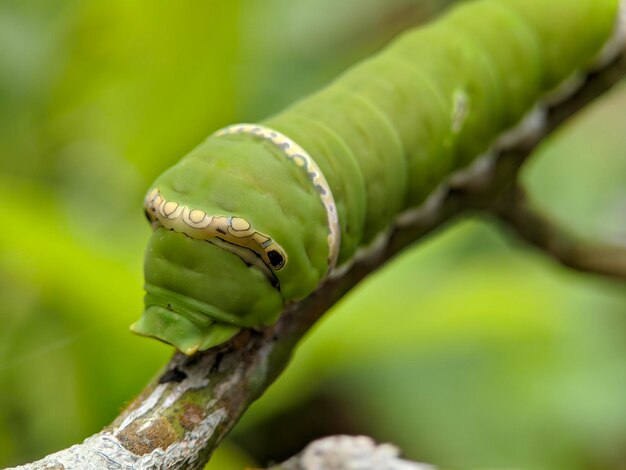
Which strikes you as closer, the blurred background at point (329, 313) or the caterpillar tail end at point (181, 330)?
the caterpillar tail end at point (181, 330)

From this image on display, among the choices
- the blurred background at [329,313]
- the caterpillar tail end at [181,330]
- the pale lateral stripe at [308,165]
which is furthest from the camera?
the blurred background at [329,313]

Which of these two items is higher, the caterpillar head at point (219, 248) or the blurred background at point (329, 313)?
the caterpillar head at point (219, 248)

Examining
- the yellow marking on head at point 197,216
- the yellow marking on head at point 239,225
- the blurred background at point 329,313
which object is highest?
the yellow marking on head at point 197,216

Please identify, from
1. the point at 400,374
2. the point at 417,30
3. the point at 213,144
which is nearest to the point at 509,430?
the point at 400,374

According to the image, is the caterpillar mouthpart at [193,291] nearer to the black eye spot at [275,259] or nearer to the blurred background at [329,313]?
the black eye spot at [275,259]

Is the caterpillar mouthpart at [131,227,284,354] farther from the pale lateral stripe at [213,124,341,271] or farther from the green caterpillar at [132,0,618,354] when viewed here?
the pale lateral stripe at [213,124,341,271]

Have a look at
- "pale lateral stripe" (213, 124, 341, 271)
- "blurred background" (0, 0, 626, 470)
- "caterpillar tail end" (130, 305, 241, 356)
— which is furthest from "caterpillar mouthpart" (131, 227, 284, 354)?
"blurred background" (0, 0, 626, 470)

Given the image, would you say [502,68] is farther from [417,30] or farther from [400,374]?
[400,374]

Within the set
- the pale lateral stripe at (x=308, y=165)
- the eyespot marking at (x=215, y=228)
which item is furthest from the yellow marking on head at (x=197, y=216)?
the pale lateral stripe at (x=308, y=165)

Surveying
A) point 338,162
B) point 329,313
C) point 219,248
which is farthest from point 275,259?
point 329,313
